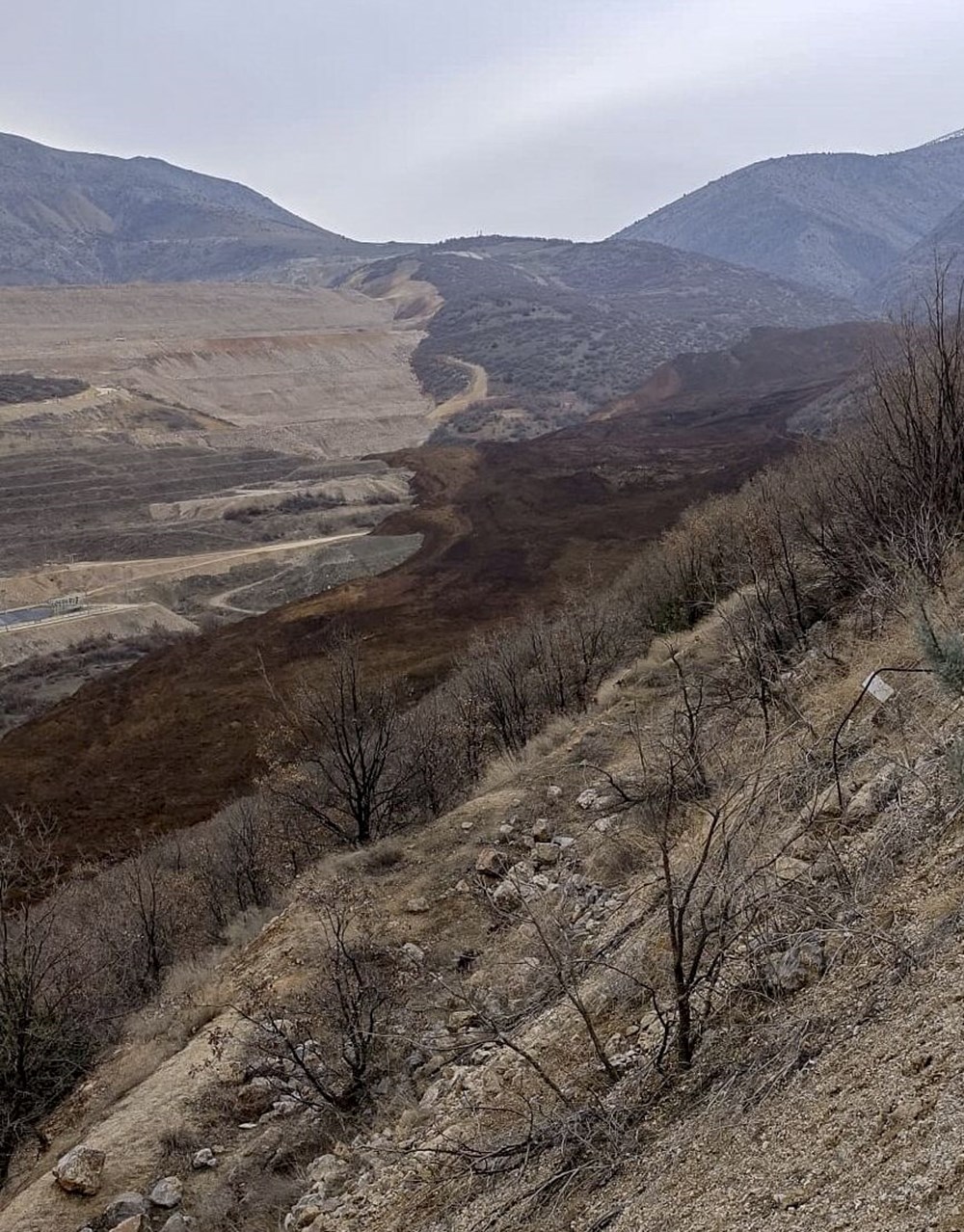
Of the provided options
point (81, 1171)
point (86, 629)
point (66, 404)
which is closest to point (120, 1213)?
point (81, 1171)

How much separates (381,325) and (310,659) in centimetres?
9720

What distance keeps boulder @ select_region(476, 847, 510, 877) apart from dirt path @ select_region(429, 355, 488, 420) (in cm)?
7550

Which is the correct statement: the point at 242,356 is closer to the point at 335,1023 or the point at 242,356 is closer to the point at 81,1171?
the point at 335,1023

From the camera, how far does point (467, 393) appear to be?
89000mm

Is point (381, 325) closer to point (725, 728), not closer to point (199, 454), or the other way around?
point (199, 454)

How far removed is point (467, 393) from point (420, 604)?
188 ft

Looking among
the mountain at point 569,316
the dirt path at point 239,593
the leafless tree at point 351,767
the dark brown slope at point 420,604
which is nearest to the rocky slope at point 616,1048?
the leafless tree at point 351,767

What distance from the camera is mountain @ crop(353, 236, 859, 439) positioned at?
8812 centimetres

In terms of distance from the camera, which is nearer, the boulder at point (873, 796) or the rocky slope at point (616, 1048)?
the rocky slope at point (616, 1048)

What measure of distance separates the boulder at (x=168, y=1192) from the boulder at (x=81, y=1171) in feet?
1.89

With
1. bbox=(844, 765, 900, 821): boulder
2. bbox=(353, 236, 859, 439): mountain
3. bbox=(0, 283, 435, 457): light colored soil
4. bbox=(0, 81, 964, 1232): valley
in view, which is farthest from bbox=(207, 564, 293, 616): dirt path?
bbox=(844, 765, 900, 821): boulder

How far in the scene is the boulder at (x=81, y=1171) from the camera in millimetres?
7383

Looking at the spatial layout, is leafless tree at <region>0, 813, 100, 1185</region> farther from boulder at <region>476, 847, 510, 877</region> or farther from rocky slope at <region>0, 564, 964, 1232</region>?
boulder at <region>476, 847, 510, 877</region>

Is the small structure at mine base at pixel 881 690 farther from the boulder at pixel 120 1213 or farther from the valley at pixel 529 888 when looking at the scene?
the boulder at pixel 120 1213
